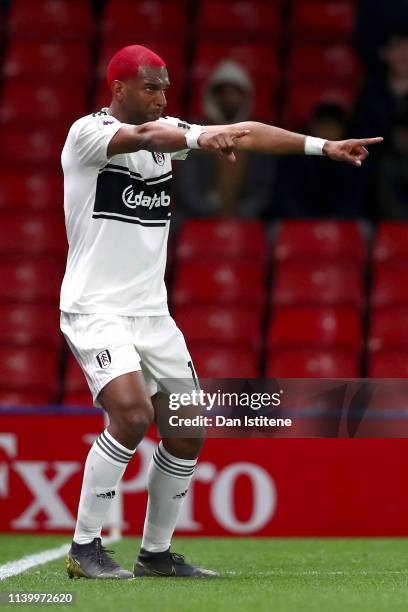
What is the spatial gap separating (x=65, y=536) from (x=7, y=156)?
13.7ft

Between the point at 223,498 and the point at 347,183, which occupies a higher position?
the point at 347,183

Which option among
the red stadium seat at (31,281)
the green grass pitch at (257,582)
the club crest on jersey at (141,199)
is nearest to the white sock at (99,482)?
the green grass pitch at (257,582)

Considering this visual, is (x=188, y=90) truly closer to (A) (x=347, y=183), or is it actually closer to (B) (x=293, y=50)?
(B) (x=293, y=50)

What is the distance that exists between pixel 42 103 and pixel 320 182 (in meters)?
2.62

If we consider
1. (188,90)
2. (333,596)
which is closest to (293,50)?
(188,90)

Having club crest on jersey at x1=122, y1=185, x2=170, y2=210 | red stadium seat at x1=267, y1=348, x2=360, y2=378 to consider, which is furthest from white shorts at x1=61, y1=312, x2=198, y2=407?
red stadium seat at x1=267, y1=348, x2=360, y2=378

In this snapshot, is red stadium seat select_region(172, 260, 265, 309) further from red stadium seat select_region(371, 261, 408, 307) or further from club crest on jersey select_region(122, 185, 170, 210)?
club crest on jersey select_region(122, 185, 170, 210)

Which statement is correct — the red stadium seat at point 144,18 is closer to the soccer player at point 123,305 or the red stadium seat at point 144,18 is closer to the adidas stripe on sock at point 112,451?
the soccer player at point 123,305

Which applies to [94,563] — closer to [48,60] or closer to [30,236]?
[30,236]

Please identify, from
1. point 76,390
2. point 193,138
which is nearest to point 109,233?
point 193,138

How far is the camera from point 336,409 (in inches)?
247

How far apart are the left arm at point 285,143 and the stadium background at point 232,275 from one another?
3798 millimetres

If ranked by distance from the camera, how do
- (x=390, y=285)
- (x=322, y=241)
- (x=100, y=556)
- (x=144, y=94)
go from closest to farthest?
(x=100, y=556)
(x=144, y=94)
(x=390, y=285)
(x=322, y=241)

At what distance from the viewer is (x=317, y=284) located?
11.1m
